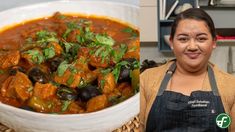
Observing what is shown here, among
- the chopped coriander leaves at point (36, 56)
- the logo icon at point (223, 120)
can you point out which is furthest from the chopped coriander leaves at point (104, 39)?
the logo icon at point (223, 120)

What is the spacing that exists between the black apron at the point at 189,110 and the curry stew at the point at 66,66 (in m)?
0.05

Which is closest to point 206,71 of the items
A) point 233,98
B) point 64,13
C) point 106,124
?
point 233,98

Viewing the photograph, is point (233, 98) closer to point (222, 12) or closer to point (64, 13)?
point (222, 12)

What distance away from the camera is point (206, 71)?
63cm

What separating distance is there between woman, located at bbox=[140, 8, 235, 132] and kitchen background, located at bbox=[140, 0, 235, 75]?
0.09ft

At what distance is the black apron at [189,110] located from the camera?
0.61 metres

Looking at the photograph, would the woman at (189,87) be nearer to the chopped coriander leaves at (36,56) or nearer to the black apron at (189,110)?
the black apron at (189,110)

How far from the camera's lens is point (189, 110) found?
0.61 m

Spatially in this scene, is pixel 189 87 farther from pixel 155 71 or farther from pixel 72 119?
pixel 72 119

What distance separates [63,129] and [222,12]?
0.31 m

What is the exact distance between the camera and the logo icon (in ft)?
2.02

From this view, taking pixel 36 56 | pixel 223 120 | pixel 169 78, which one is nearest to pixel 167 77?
pixel 169 78

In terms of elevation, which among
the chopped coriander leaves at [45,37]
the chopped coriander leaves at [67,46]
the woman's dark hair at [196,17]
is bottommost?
the chopped coriander leaves at [67,46]

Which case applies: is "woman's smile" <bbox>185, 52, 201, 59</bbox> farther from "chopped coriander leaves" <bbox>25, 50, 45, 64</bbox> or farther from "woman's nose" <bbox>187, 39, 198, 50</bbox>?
"chopped coriander leaves" <bbox>25, 50, 45, 64</bbox>
